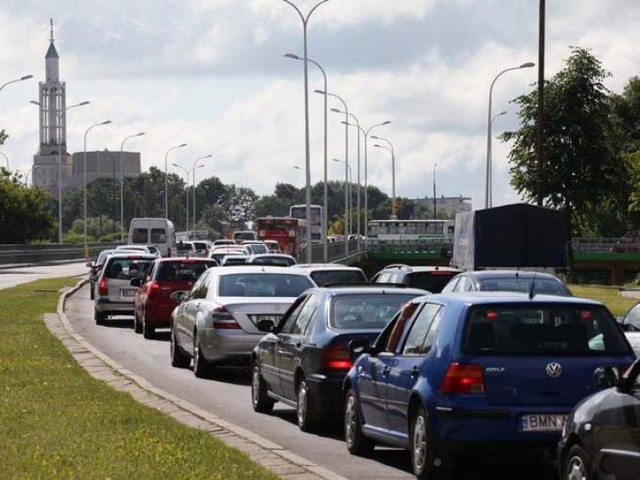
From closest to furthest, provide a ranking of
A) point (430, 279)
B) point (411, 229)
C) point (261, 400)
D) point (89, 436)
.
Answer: point (89, 436)
point (261, 400)
point (430, 279)
point (411, 229)

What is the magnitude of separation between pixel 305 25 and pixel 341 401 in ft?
167

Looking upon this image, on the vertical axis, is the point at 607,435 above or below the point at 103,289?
above

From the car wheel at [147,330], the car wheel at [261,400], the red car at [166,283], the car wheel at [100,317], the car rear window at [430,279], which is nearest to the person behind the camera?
the car wheel at [261,400]

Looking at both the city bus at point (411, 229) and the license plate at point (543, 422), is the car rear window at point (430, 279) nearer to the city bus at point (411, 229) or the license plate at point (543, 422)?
the license plate at point (543, 422)

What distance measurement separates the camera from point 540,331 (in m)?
12.3

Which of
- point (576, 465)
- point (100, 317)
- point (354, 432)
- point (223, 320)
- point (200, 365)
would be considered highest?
point (223, 320)

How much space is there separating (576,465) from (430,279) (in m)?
A: 17.7

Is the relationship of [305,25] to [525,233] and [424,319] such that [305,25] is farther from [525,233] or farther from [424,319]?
[424,319]

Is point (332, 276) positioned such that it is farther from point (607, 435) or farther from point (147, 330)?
point (607, 435)

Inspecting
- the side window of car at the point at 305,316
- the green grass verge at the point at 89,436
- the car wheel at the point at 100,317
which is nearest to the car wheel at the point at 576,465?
the green grass verge at the point at 89,436

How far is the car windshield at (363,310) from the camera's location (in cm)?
1599

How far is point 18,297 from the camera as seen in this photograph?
47.6 meters

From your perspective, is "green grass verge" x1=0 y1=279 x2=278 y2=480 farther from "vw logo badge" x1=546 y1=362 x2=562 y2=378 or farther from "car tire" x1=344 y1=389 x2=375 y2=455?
"vw logo badge" x1=546 y1=362 x2=562 y2=378

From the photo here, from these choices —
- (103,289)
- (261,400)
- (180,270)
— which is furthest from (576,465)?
(103,289)
